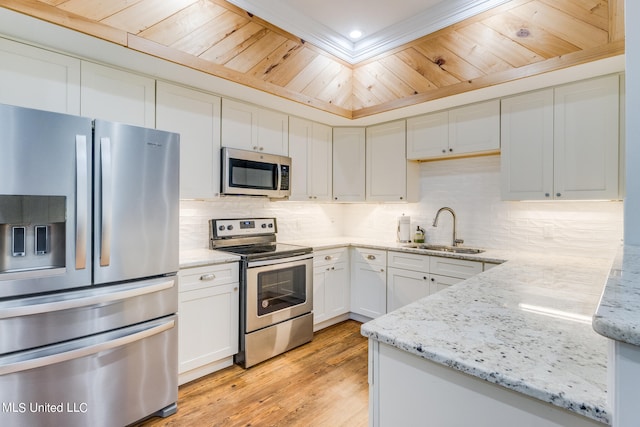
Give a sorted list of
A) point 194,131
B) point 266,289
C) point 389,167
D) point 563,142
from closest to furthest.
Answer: point 563,142, point 194,131, point 266,289, point 389,167

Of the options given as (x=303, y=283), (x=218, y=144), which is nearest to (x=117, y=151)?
(x=218, y=144)

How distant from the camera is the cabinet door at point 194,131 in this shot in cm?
243

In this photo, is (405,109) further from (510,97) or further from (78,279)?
(78,279)

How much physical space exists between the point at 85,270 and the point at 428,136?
298 cm

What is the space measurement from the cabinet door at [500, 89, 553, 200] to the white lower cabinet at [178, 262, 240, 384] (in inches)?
95.4

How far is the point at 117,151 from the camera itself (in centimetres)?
178

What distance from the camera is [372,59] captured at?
3191 mm

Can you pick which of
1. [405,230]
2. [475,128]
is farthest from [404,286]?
[475,128]

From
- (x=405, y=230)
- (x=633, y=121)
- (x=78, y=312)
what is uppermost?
(x=633, y=121)

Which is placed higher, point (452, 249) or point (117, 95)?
point (117, 95)

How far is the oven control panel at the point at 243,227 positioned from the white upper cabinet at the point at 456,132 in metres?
1.66

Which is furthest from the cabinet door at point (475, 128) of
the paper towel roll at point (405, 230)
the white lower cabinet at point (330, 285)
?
the white lower cabinet at point (330, 285)

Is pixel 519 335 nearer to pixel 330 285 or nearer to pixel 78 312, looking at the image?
pixel 78 312

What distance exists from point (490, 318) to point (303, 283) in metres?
2.06
